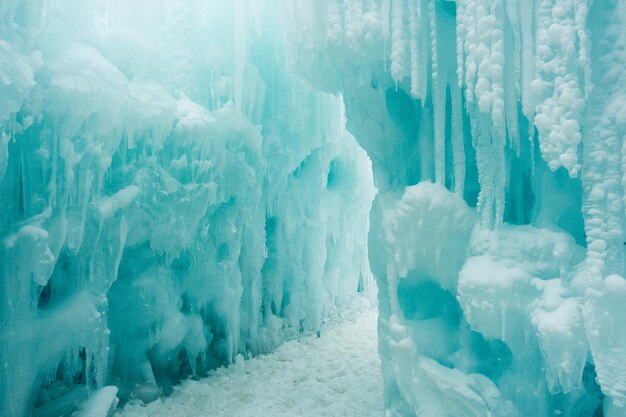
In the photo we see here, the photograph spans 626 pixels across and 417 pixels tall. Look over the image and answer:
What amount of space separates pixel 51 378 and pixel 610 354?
6.17 m

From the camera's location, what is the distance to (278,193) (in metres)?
9.74

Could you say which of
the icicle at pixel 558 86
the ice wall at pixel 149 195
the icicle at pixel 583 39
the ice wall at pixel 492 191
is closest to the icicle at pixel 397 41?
the ice wall at pixel 492 191

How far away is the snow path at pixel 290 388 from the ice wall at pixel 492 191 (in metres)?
1.12

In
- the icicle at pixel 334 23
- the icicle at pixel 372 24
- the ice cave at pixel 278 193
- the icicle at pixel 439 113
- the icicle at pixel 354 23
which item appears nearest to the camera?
the ice cave at pixel 278 193

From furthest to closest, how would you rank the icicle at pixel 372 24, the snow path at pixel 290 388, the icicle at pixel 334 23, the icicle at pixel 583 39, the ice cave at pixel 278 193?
the snow path at pixel 290 388 → the icicle at pixel 334 23 → the icicle at pixel 372 24 → the ice cave at pixel 278 193 → the icicle at pixel 583 39

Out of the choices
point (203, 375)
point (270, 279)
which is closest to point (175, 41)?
point (270, 279)

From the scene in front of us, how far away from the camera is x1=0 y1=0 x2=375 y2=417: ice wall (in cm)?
490

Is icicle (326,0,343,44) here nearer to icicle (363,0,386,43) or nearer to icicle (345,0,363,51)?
icicle (345,0,363,51)

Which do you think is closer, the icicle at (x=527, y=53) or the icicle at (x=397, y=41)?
the icicle at (x=527, y=53)

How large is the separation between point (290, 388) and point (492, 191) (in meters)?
4.94

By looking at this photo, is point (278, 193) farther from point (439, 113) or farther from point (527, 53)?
point (527, 53)

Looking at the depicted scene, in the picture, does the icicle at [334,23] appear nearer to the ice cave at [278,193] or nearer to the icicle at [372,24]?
the ice cave at [278,193]

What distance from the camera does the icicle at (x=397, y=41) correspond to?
4719 millimetres

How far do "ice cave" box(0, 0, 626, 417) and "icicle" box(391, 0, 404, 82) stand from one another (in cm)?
2
